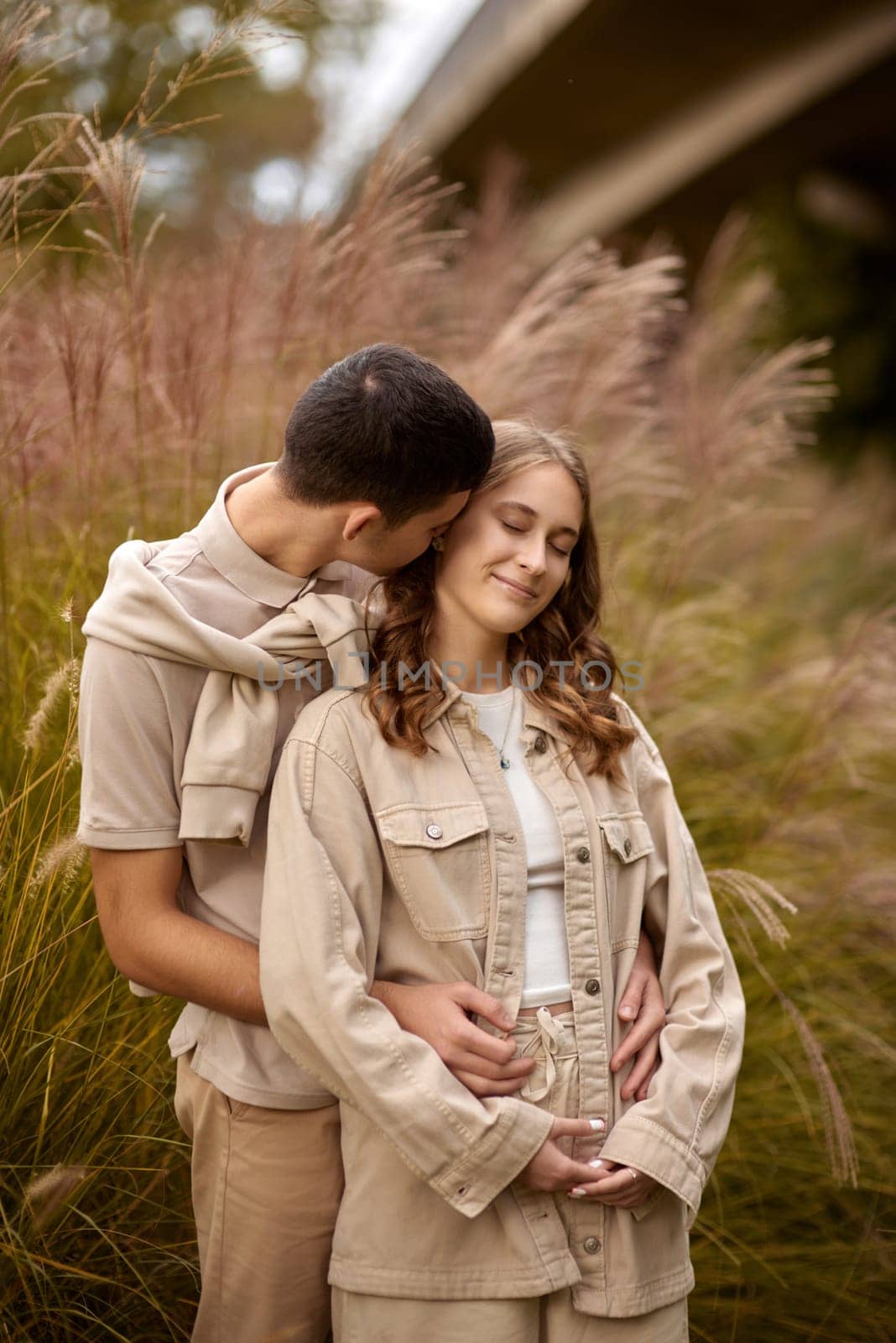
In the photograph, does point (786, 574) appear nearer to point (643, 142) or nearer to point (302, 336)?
point (302, 336)

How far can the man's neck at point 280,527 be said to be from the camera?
72.6 inches

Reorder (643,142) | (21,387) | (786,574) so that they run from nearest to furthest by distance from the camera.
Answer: (21,387), (786,574), (643,142)

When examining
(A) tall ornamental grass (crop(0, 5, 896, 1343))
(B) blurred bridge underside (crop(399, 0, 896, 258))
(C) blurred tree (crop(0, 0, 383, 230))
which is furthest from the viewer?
(C) blurred tree (crop(0, 0, 383, 230))

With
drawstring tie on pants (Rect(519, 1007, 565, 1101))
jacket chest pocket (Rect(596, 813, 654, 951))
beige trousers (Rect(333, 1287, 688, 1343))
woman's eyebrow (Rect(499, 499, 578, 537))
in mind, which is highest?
woman's eyebrow (Rect(499, 499, 578, 537))

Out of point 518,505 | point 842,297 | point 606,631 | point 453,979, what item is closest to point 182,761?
point 453,979

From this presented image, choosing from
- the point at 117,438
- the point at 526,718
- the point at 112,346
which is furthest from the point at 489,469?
the point at 117,438

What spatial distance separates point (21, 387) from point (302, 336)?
0.70 metres

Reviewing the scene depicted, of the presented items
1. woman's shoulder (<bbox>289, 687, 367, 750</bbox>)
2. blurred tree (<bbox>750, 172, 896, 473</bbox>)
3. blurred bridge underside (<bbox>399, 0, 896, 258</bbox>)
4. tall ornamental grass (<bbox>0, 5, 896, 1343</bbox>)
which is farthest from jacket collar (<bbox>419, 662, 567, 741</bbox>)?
blurred tree (<bbox>750, 172, 896, 473</bbox>)

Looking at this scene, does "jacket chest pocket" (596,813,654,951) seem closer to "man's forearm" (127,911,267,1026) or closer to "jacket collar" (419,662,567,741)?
"jacket collar" (419,662,567,741)

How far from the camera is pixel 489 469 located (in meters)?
1.94

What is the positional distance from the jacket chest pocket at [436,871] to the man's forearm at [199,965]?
0.25 m

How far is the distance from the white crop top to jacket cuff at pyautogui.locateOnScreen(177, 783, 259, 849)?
418 millimetres

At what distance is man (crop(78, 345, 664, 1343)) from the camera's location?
67.3 inches

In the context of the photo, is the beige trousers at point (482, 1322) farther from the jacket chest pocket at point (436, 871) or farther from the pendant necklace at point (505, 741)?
the pendant necklace at point (505, 741)
